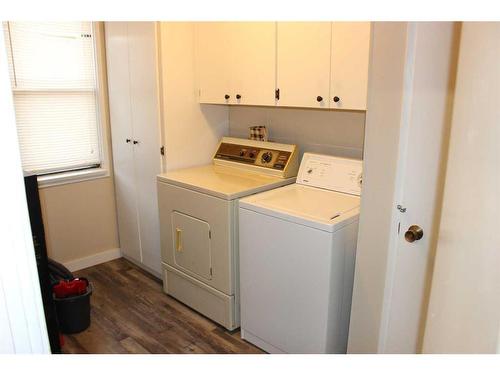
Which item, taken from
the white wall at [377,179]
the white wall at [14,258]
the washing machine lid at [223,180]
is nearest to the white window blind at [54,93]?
the washing machine lid at [223,180]

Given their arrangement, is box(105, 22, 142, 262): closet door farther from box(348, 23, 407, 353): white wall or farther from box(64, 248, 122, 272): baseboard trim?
box(348, 23, 407, 353): white wall

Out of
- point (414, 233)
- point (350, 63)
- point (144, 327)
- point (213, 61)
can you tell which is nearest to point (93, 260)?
point (144, 327)

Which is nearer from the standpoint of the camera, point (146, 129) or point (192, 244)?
point (192, 244)

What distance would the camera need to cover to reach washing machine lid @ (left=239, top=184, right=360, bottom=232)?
196 cm

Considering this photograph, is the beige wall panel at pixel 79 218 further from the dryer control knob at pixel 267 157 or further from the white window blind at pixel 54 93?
the dryer control knob at pixel 267 157

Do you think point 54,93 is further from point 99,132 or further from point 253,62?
point 253,62

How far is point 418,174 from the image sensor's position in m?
1.49

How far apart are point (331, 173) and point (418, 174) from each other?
1.03 metres

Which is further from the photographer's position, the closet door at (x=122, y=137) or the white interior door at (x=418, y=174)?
the closet door at (x=122, y=137)

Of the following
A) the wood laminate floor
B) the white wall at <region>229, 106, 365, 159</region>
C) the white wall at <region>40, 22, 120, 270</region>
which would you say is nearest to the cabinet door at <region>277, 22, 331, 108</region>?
the white wall at <region>229, 106, 365, 159</region>

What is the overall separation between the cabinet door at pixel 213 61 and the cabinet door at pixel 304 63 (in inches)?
17.3

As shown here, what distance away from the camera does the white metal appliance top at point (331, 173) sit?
2.39 m

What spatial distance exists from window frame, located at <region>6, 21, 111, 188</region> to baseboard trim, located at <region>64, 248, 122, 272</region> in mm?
691
